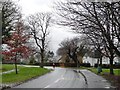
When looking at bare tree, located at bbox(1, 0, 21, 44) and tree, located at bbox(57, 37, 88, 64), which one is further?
tree, located at bbox(57, 37, 88, 64)

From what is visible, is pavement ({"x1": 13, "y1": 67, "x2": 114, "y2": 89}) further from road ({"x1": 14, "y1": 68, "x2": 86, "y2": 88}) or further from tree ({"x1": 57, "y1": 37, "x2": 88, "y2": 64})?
tree ({"x1": 57, "y1": 37, "x2": 88, "y2": 64})

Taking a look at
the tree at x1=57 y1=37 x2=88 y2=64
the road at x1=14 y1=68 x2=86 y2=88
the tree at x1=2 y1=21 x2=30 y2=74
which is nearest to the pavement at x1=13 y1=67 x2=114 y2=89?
the road at x1=14 y1=68 x2=86 y2=88

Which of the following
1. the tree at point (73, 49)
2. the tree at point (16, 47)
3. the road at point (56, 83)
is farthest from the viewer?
the tree at point (73, 49)

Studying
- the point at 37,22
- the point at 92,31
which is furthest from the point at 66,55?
the point at 92,31

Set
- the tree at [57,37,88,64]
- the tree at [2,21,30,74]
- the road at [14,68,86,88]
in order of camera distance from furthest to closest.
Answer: the tree at [57,37,88,64] < the tree at [2,21,30,74] < the road at [14,68,86,88]

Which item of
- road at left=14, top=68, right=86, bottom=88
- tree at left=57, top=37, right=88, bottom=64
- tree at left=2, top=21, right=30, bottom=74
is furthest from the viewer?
tree at left=57, top=37, right=88, bottom=64

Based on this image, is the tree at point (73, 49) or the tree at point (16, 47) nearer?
the tree at point (16, 47)

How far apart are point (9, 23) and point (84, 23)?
29581 mm

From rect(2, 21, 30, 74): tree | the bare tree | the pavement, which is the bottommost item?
the pavement

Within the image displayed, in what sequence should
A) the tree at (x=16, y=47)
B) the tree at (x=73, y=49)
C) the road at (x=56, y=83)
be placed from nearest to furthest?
1. the road at (x=56, y=83)
2. the tree at (x=16, y=47)
3. the tree at (x=73, y=49)

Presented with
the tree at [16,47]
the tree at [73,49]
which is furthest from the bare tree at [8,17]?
the tree at [73,49]

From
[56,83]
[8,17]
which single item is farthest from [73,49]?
[56,83]

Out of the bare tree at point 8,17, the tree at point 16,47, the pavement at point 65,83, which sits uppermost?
the bare tree at point 8,17

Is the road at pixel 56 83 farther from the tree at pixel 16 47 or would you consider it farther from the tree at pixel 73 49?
the tree at pixel 73 49
